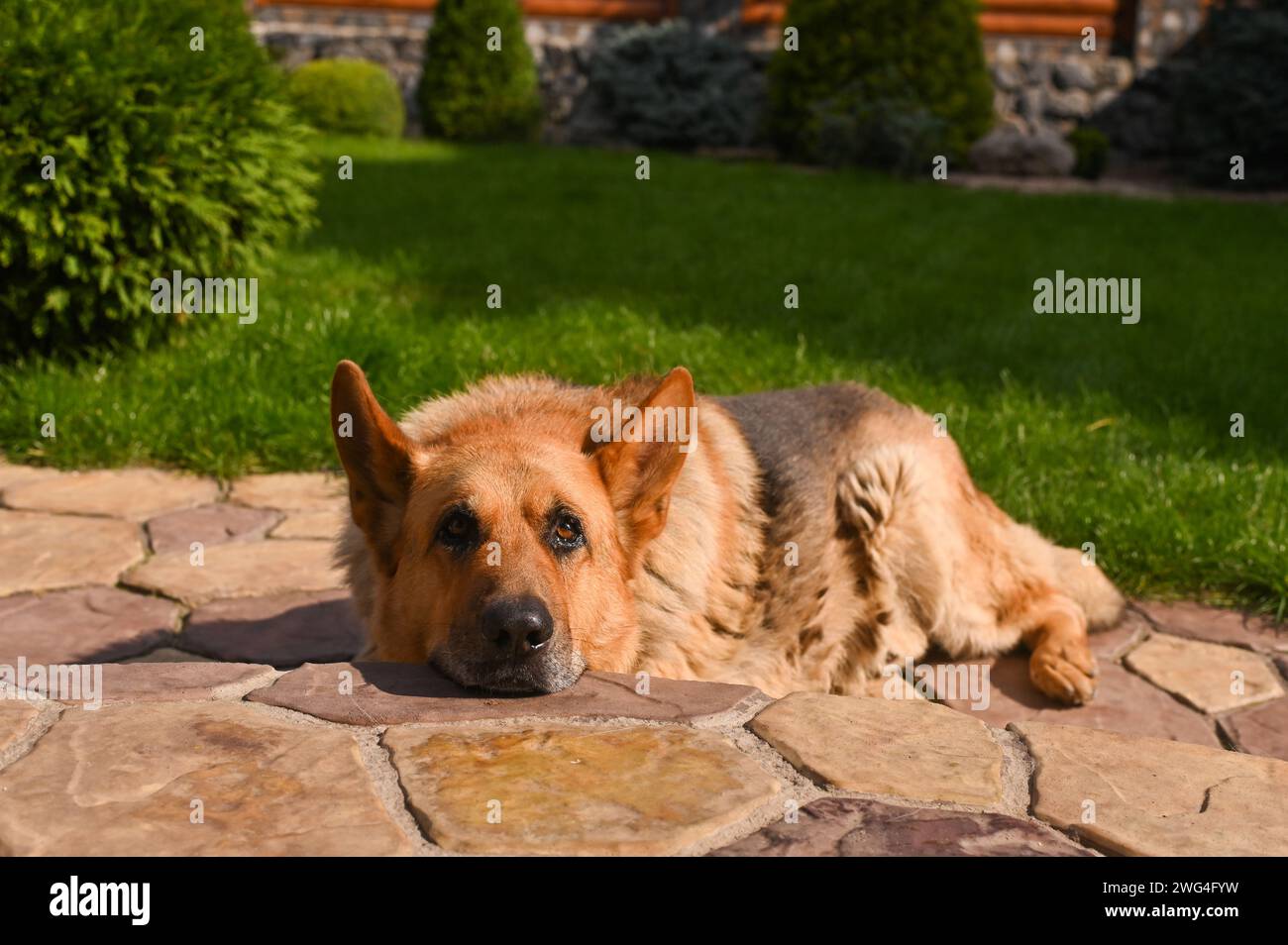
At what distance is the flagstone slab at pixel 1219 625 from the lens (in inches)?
202

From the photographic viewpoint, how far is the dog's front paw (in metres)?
4.61

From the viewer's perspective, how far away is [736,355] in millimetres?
8062

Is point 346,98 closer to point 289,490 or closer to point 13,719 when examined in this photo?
point 289,490

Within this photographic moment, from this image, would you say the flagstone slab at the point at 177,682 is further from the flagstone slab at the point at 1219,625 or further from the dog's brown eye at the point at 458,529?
the flagstone slab at the point at 1219,625

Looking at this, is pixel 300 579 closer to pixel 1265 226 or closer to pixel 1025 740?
pixel 1025 740

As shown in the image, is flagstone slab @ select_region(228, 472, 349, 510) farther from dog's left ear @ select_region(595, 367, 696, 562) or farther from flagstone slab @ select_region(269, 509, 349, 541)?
dog's left ear @ select_region(595, 367, 696, 562)

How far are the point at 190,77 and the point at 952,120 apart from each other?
12190 millimetres

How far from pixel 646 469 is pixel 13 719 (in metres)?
1.91

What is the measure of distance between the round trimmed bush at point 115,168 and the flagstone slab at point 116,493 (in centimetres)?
121

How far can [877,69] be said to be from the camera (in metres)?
17.0

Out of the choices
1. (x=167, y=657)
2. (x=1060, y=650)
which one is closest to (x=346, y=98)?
(x=167, y=657)

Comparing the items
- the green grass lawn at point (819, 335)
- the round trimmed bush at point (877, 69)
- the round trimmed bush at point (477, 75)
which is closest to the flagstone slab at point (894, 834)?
the green grass lawn at point (819, 335)

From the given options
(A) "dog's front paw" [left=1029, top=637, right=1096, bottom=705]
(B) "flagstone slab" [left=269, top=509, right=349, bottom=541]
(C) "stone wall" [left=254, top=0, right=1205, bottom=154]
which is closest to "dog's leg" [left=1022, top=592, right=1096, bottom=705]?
(A) "dog's front paw" [left=1029, top=637, right=1096, bottom=705]

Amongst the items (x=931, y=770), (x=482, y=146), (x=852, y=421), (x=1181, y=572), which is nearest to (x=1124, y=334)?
(x=1181, y=572)
